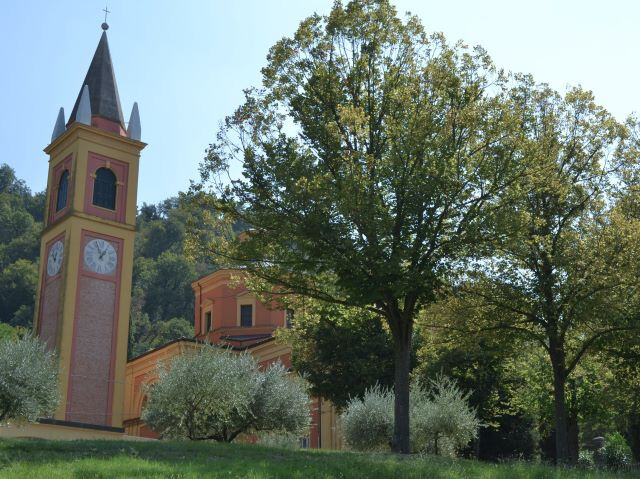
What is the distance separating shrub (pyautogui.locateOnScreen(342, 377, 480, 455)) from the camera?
30.0 metres

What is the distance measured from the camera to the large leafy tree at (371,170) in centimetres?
1962

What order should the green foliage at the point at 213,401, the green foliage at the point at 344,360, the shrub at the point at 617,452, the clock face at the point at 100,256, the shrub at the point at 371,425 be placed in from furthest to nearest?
1. the clock face at the point at 100,256
2. the green foliage at the point at 344,360
3. the shrub at the point at 617,452
4. the shrub at the point at 371,425
5. the green foliage at the point at 213,401

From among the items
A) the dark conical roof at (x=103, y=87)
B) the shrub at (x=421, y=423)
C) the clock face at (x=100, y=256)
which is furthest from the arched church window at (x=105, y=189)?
the shrub at (x=421, y=423)

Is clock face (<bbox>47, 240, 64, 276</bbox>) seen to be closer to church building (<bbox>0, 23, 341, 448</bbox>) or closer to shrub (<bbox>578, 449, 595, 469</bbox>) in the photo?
church building (<bbox>0, 23, 341, 448</bbox>)

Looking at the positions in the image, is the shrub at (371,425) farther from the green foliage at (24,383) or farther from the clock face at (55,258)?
the clock face at (55,258)

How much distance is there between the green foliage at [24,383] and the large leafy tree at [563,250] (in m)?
14.0

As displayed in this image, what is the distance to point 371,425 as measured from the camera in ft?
103

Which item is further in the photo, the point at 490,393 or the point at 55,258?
the point at 55,258

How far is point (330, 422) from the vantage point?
153 ft

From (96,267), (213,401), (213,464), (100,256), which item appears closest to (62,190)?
(100,256)

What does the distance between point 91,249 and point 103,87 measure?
10309 millimetres

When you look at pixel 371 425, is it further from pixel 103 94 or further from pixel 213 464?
pixel 103 94

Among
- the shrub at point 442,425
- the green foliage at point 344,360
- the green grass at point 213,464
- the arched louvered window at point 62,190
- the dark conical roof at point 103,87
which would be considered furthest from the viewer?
the dark conical roof at point 103,87

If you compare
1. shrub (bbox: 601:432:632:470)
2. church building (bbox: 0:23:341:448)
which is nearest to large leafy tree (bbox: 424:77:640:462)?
shrub (bbox: 601:432:632:470)
